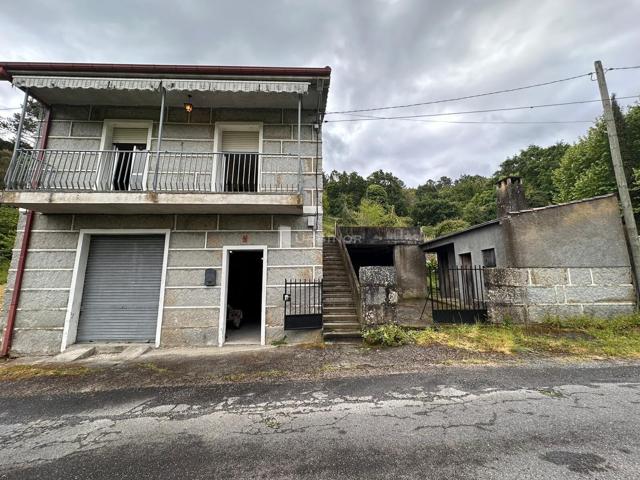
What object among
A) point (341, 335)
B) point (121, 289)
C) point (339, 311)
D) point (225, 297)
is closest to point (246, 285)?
point (225, 297)

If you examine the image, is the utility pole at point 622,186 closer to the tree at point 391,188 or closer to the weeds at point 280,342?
the weeds at point 280,342

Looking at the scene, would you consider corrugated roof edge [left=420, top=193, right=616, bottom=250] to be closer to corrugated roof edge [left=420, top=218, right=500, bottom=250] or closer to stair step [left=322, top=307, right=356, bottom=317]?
corrugated roof edge [left=420, top=218, right=500, bottom=250]

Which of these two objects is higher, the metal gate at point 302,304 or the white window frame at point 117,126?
the white window frame at point 117,126

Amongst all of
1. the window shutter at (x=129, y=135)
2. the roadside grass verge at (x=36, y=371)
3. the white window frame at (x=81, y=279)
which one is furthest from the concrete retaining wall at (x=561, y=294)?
the window shutter at (x=129, y=135)

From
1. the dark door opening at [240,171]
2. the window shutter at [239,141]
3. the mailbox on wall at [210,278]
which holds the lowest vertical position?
the mailbox on wall at [210,278]

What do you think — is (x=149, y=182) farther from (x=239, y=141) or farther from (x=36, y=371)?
(x=36, y=371)

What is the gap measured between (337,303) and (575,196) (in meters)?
26.9

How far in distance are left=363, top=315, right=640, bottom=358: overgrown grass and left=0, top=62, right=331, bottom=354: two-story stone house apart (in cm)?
265

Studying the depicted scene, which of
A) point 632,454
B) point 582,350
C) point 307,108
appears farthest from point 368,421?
point 307,108

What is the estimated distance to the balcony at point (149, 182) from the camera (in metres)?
5.65

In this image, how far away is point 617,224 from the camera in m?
7.12

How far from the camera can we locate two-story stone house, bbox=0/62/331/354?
5.94 meters

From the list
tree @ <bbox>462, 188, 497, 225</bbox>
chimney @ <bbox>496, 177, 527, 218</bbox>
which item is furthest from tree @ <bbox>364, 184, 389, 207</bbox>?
chimney @ <bbox>496, 177, 527, 218</bbox>

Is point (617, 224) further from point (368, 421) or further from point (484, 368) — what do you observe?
point (368, 421)
